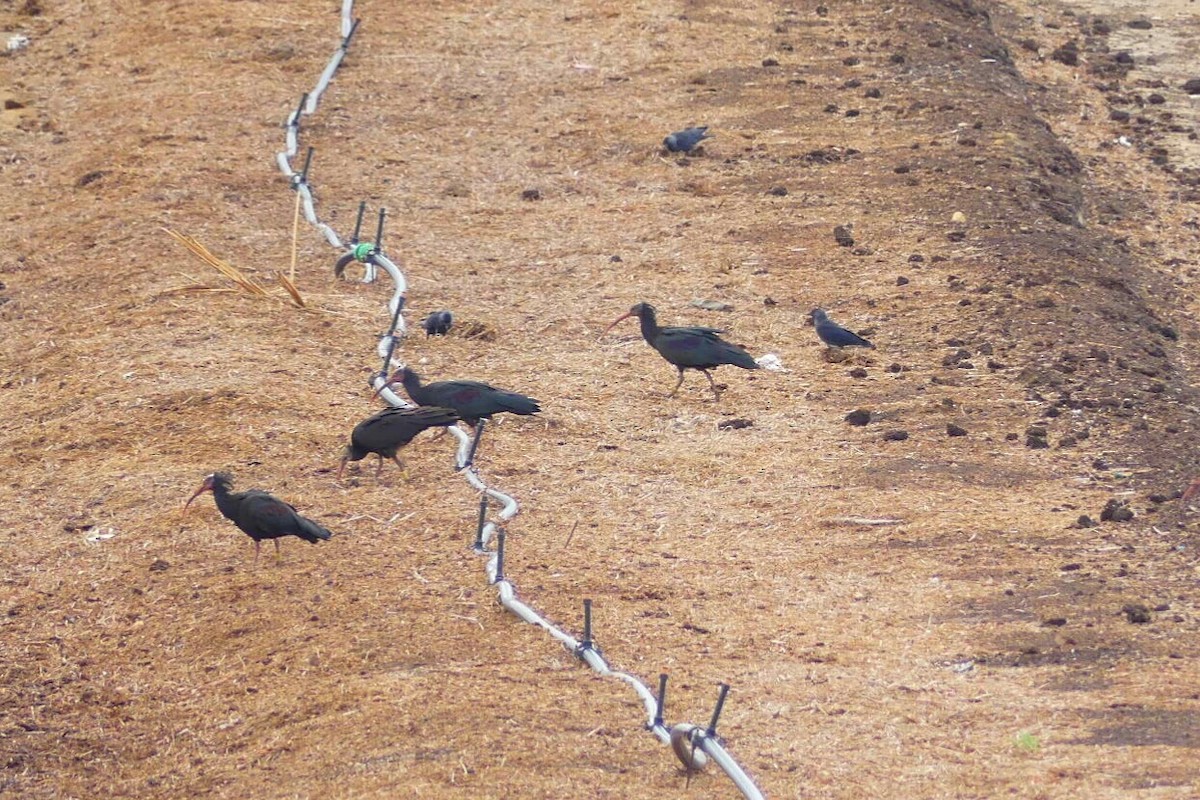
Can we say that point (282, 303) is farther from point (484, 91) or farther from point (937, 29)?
point (937, 29)

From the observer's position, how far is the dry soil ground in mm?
7121

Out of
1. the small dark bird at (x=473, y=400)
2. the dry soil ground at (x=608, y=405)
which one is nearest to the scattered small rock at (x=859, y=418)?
the dry soil ground at (x=608, y=405)

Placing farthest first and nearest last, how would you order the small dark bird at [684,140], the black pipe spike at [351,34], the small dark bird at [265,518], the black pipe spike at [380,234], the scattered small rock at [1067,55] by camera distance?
the scattered small rock at [1067,55]
the black pipe spike at [351,34]
the small dark bird at [684,140]
the black pipe spike at [380,234]
the small dark bird at [265,518]

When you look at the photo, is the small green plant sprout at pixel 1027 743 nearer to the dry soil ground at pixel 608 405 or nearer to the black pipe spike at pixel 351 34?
the dry soil ground at pixel 608 405

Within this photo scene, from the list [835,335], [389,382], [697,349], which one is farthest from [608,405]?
[835,335]

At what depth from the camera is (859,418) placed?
1008 centimetres

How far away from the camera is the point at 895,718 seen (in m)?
7.02

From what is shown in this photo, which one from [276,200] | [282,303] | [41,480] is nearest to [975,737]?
[41,480]

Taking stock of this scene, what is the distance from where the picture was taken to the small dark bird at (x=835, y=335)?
10711 millimetres

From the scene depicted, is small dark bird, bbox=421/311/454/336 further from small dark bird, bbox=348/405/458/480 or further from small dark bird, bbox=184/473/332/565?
small dark bird, bbox=184/473/332/565

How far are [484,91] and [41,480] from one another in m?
6.94

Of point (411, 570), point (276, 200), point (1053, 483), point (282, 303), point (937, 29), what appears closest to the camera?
point (411, 570)

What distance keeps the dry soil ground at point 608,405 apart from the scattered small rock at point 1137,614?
0.03 m

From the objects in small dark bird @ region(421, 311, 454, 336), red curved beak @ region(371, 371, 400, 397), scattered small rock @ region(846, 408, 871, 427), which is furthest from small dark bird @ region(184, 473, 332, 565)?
scattered small rock @ region(846, 408, 871, 427)
